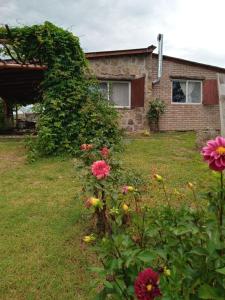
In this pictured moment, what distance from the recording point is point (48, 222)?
191 inches

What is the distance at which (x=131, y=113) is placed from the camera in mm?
15977

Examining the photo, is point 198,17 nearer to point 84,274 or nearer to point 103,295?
point 84,274

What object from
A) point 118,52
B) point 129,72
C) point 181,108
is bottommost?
point 181,108

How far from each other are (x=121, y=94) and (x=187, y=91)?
331 centimetres

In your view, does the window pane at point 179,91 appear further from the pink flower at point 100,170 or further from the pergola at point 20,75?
the pink flower at point 100,170

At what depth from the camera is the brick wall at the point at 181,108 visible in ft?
54.3

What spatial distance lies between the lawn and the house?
6654 mm

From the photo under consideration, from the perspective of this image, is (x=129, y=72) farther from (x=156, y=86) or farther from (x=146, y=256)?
(x=146, y=256)

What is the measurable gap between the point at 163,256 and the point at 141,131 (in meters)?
14.1

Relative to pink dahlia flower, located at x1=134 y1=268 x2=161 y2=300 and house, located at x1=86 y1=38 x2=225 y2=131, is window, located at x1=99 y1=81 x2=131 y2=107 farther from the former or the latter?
pink dahlia flower, located at x1=134 y1=268 x2=161 y2=300

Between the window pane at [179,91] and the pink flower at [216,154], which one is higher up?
the window pane at [179,91]

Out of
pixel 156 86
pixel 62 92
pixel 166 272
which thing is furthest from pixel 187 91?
pixel 166 272

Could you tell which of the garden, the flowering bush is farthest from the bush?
the flowering bush

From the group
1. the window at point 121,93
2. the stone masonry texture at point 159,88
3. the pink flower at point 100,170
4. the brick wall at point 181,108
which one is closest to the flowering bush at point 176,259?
the pink flower at point 100,170
